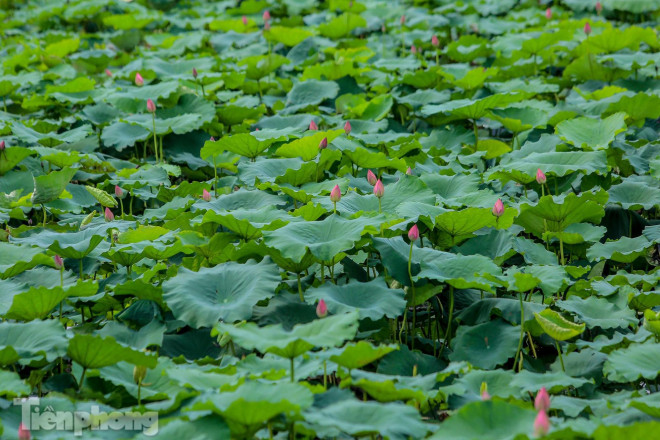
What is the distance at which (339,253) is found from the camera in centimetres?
250

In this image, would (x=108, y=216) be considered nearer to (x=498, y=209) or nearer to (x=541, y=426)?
(x=498, y=209)

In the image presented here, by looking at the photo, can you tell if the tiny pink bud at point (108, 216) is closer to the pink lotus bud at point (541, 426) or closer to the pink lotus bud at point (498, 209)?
the pink lotus bud at point (498, 209)

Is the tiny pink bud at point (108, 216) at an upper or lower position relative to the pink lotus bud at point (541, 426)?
lower

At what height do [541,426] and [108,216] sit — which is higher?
[541,426]

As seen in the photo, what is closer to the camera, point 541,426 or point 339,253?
point 541,426

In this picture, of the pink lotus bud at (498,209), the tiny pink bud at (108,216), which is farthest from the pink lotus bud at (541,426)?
the tiny pink bud at (108,216)

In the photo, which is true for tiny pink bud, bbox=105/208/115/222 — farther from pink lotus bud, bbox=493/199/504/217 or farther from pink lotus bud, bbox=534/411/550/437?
pink lotus bud, bbox=534/411/550/437

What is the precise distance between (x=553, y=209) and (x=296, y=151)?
119cm

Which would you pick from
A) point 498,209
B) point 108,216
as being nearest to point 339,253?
point 498,209

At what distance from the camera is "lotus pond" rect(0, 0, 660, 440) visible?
186 cm

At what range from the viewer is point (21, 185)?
3.67 meters

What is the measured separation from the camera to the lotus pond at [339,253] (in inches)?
73.3

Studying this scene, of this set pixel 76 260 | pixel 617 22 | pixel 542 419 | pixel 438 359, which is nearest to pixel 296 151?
pixel 76 260

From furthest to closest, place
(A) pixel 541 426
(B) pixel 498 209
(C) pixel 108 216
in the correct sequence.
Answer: (C) pixel 108 216 < (B) pixel 498 209 < (A) pixel 541 426
